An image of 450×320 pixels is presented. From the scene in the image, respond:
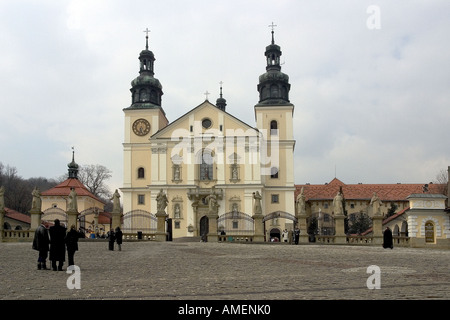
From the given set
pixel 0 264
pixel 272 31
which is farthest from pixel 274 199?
pixel 0 264

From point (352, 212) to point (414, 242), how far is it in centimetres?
3524

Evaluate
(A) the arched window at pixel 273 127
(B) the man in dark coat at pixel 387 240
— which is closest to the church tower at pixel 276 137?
(A) the arched window at pixel 273 127

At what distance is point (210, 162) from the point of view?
5297 cm

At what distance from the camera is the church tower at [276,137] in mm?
53031

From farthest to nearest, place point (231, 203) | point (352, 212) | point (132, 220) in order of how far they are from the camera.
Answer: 1. point (352, 212)
2. point (231, 203)
3. point (132, 220)

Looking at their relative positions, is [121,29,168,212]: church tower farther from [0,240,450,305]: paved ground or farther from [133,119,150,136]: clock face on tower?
[0,240,450,305]: paved ground

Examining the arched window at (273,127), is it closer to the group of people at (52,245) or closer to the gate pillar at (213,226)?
the gate pillar at (213,226)

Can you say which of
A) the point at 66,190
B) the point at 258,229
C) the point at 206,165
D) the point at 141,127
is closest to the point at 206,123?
the point at 206,165

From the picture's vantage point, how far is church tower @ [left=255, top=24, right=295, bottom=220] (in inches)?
2088

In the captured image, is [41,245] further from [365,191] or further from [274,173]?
[365,191]

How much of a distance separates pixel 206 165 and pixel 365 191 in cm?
2578
